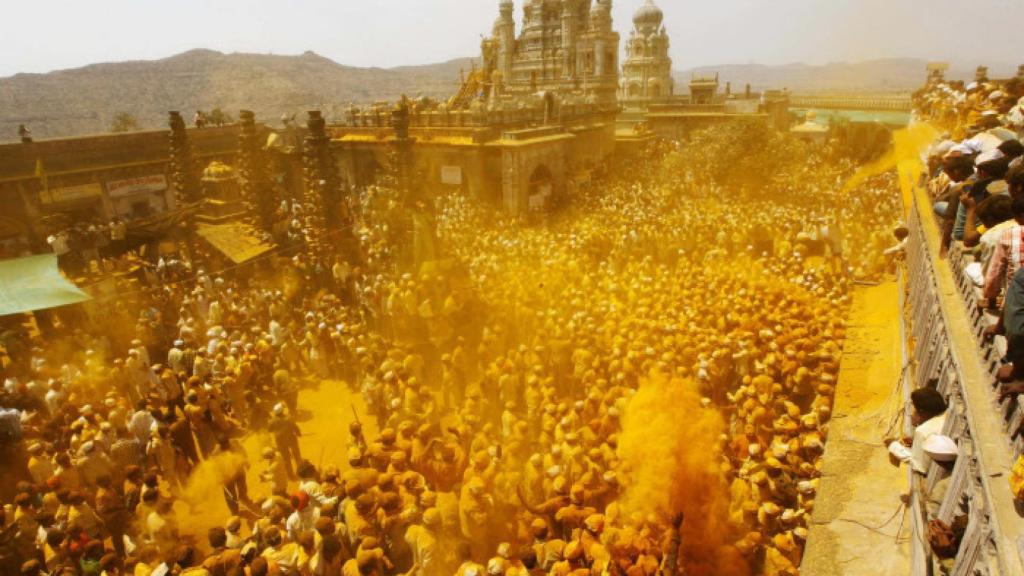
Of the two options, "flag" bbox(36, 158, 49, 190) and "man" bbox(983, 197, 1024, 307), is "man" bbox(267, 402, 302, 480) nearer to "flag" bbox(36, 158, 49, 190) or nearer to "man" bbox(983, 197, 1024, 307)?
"man" bbox(983, 197, 1024, 307)

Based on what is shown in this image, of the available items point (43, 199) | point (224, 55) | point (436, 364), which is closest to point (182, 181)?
point (43, 199)

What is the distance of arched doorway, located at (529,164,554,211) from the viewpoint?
84.6 feet

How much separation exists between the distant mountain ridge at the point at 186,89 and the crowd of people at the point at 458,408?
48.2m

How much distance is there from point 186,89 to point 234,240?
107 m

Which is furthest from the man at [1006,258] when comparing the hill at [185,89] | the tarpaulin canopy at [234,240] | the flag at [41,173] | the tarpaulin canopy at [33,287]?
the hill at [185,89]

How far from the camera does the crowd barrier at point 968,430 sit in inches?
144

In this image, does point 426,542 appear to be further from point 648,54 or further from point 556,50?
point 648,54

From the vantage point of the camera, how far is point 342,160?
30.2m

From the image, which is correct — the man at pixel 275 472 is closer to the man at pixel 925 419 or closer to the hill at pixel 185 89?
the man at pixel 925 419

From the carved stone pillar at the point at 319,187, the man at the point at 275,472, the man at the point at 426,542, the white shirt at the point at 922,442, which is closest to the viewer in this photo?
the white shirt at the point at 922,442

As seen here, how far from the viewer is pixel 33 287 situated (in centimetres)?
1248

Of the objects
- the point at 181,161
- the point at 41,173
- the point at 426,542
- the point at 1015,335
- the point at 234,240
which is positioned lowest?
the point at 426,542

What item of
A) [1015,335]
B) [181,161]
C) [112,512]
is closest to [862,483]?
[1015,335]

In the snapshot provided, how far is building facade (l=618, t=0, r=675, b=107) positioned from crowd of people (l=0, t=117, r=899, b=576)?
3775 cm
